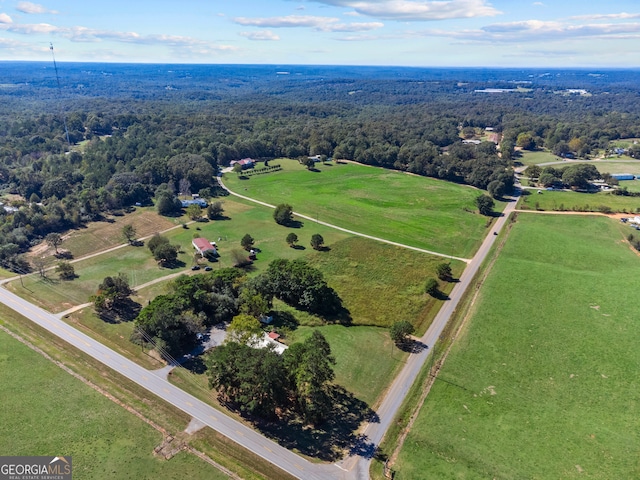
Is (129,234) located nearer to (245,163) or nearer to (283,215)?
(283,215)

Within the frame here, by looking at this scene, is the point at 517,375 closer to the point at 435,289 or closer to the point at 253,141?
the point at 435,289

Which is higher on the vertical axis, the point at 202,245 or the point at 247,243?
the point at 247,243

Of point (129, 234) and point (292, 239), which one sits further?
point (129, 234)

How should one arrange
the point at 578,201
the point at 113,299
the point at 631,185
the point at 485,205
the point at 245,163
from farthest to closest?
the point at 245,163, the point at 631,185, the point at 578,201, the point at 485,205, the point at 113,299

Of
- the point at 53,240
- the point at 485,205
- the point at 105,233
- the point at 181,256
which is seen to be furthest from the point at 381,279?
the point at 53,240

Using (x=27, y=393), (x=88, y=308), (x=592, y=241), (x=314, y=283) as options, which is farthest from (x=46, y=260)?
(x=592, y=241)

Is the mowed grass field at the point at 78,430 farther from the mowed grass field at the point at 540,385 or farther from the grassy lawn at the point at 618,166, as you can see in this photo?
the grassy lawn at the point at 618,166

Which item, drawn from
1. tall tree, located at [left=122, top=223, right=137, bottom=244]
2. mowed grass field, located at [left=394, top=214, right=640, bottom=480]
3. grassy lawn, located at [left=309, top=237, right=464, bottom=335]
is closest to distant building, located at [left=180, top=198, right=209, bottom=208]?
tall tree, located at [left=122, top=223, right=137, bottom=244]
